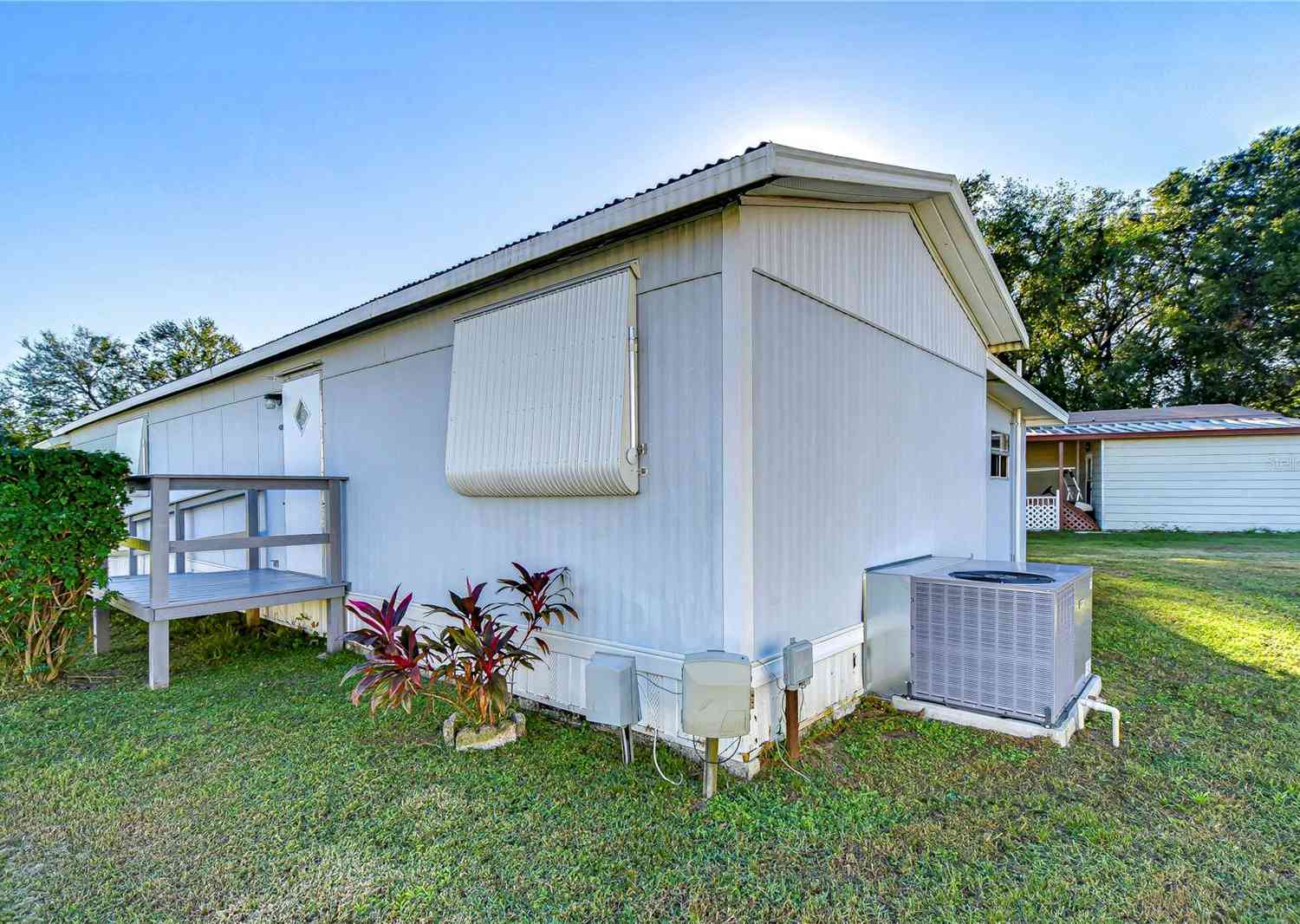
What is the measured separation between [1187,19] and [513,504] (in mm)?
11506

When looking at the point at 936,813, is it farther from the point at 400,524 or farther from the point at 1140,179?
the point at 1140,179

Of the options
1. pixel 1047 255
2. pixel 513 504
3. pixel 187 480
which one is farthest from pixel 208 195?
pixel 1047 255

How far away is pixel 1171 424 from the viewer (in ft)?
47.0

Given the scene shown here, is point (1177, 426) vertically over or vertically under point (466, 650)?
over

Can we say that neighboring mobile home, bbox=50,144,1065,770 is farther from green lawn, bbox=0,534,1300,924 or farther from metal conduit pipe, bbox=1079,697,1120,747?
metal conduit pipe, bbox=1079,697,1120,747

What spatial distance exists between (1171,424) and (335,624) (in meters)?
17.8

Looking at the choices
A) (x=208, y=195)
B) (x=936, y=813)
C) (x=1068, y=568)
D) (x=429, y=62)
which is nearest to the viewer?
(x=936, y=813)

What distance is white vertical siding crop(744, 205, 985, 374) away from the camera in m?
3.41

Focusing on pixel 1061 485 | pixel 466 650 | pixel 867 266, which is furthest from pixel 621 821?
pixel 1061 485

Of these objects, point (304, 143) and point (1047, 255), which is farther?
point (1047, 255)

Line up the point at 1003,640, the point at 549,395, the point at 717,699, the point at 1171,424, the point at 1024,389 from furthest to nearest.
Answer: the point at 1171,424
the point at 1024,389
the point at 549,395
the point at 1003,640
the point at 717,699

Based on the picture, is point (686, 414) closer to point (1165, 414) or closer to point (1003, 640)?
point (1003, 640)

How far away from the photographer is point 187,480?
485 cm

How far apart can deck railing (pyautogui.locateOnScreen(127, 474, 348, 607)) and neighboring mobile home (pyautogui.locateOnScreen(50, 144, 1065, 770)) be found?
0.53 ft
